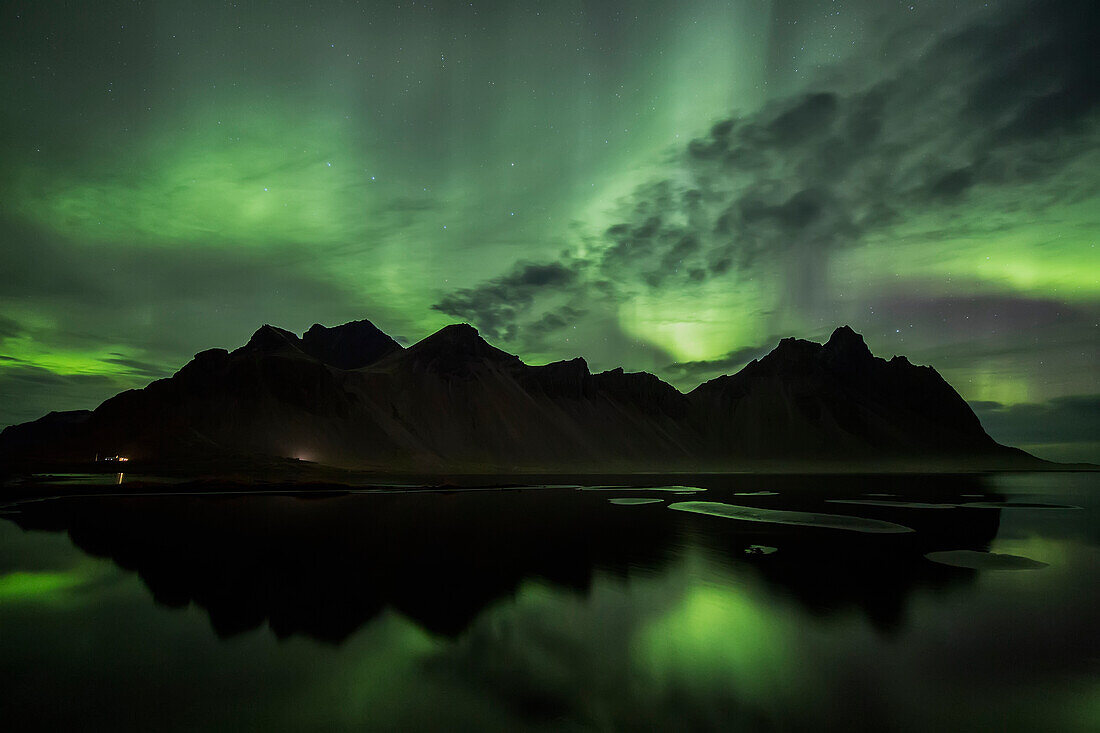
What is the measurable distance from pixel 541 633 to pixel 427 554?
1542cm

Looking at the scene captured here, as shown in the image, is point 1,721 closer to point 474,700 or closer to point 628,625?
point 474,700

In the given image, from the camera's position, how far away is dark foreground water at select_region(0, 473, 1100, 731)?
485 inches

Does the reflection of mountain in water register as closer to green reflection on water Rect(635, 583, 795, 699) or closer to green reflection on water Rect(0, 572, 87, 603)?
green reflection on water Rect(0, 572, 87, 603)

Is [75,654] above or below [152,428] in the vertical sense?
below

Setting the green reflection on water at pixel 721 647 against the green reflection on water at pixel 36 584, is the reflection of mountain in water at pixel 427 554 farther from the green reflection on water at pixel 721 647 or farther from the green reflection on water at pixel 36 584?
the green reflection on water at pixel 721 647

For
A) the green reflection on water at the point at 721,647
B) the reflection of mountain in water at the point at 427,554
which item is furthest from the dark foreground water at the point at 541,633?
the reflection of mountain in water at the point at 427,554

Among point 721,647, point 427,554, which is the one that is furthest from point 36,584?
point 721,647

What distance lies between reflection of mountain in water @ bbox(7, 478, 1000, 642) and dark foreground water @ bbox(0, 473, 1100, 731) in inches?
8.4

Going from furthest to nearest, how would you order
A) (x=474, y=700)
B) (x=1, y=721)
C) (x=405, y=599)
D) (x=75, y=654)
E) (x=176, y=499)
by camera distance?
1. (x=176, y=499)
2. (x=405, y=599)
3. (x=75, y=654)
4. (x=474, y=700)
5. (x=1, y=721)

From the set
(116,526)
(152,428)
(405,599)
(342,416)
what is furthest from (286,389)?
(405,599)

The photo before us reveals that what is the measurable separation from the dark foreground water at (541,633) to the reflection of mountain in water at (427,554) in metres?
0.21

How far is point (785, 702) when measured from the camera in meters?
12.9

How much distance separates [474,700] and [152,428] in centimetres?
17090

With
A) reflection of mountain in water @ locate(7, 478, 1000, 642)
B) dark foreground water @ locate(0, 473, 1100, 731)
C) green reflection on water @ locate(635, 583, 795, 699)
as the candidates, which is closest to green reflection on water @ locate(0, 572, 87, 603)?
dark foreground water @ locate(0, 473, 1100, 731)
